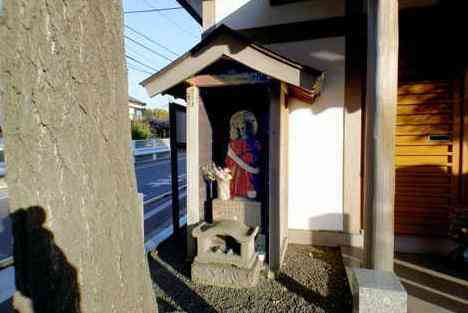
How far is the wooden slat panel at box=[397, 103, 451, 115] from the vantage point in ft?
13.4

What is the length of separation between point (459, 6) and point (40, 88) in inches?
209

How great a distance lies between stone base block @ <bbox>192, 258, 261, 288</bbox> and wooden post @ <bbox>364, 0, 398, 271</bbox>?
4.52 feet

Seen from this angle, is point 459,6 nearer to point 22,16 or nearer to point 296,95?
point 296,95

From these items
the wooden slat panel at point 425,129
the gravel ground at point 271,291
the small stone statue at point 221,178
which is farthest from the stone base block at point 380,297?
the wooden slat panel at point 425,129

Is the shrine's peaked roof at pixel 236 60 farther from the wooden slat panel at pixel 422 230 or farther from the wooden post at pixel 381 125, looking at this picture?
the wooden slat panel at pixel 422 230

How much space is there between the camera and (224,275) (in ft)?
11.0

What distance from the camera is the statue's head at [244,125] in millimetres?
4105

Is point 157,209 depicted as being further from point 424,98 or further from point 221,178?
point 424,98

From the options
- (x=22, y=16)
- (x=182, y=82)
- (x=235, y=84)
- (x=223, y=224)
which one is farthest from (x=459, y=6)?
(x=22, y=16)

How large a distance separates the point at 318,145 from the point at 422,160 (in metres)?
1.56

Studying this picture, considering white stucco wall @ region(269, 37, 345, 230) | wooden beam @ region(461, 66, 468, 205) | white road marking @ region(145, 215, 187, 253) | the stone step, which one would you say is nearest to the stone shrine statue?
white stucco wall @ region(269, 37, 345, 230)

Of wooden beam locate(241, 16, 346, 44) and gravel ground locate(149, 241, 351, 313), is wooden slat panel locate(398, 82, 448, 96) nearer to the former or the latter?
wooden beam locate(241, 16, 346, 44)

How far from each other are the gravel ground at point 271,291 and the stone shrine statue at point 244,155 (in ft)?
4.08

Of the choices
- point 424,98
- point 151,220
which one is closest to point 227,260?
point 151,220
